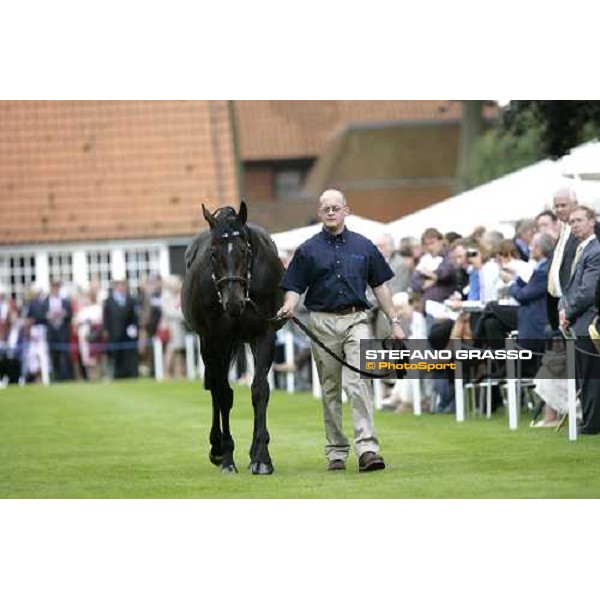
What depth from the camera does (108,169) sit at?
2550cm

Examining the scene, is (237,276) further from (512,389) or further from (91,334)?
(91,334)

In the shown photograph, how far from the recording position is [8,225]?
2234 centimetres

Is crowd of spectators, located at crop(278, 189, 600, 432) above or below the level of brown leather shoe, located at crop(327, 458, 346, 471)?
above

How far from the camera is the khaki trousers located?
14500mm

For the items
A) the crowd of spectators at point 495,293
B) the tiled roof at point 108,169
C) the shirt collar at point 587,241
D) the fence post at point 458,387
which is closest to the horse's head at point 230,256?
the crowd of spectators at point 495,293

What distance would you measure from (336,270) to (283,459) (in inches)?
83.0

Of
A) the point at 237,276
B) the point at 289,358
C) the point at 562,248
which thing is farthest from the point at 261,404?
the point at 289,358

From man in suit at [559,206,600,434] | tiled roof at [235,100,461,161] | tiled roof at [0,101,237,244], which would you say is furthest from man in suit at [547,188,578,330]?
tiled roof at [235,100,461,161]

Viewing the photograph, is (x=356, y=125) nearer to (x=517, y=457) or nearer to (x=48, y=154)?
(x=48, y=154)

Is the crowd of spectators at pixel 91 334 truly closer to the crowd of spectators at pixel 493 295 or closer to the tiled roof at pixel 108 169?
the tiled roof at pixel 108 169

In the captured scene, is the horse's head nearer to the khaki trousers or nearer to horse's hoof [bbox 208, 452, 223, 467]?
the khaki trousers

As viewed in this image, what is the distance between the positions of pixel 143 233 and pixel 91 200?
2.45 metres

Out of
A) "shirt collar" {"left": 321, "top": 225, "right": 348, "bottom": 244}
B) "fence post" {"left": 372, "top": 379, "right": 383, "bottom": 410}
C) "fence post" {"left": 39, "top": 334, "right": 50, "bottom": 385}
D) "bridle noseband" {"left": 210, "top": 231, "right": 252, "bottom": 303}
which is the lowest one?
"fence post" {"left": 39, "top": 334, "right": 50, "bottom": 385}

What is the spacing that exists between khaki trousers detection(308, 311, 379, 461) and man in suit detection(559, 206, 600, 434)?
252 centimetres
